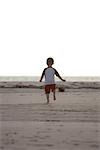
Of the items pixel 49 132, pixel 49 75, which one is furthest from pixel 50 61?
pixel 49 132

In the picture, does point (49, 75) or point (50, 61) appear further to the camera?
point (49, 75)

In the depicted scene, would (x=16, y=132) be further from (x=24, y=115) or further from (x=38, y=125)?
(x=24, y=115)

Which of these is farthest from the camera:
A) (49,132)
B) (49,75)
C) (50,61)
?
(49,75)

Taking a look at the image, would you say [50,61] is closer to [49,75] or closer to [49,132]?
[49,75]

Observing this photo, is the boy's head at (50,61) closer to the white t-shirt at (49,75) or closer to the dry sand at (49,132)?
the white t-shirt at (49,75)

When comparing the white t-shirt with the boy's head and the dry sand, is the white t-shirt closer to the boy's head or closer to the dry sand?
the boy's head

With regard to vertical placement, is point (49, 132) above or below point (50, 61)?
below

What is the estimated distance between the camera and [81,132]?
803 centimetres

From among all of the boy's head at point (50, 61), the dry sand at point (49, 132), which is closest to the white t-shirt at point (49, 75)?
the boy's head at point (50, 61)

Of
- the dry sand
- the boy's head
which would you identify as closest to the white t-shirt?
the boy's head

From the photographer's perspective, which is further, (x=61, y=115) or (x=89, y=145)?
(x=61, y=115)

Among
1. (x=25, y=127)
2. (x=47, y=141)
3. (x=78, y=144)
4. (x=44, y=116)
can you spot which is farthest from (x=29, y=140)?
(x=44, y=116)

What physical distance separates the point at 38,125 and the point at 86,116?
218cm

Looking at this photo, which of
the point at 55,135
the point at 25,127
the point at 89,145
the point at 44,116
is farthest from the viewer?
the point at 44,116
